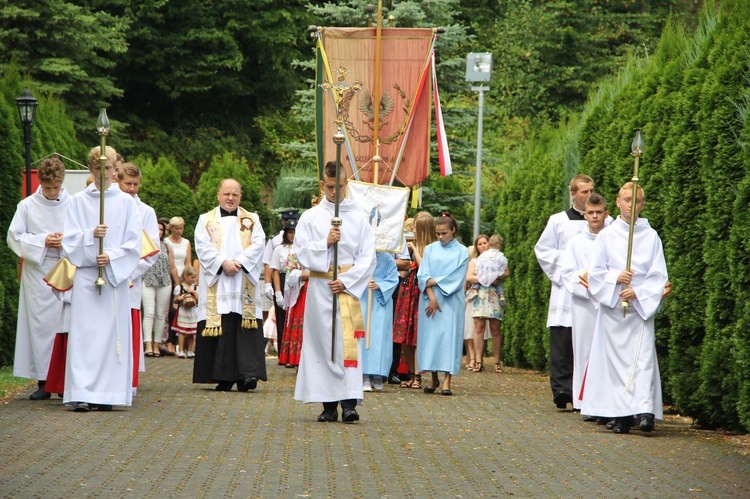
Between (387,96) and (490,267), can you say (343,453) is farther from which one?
(490,267)

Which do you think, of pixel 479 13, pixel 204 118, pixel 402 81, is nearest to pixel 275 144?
pixel 204 118

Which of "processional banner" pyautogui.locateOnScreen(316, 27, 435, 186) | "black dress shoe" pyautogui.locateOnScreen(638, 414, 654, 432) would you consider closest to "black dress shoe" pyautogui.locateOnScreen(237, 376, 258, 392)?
"processional banner" pyautogui.locateOnScreen(316, 27, 435, 186)

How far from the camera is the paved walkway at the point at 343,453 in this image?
25.2 feet

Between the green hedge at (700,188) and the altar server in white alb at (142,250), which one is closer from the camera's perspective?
the green hedge at (700,188)

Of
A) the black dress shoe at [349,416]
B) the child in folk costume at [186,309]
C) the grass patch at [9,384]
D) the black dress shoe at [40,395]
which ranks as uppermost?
the child in folk costume at [186,309]

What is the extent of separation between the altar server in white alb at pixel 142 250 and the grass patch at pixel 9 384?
124cm

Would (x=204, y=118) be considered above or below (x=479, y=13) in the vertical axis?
below

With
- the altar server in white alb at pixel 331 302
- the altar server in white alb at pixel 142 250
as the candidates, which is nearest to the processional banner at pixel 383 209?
the altar server in white alb at pixel 142 250

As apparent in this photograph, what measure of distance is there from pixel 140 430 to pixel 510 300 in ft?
41.2

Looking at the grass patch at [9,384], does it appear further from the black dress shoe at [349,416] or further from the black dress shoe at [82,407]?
the black dress shoe at [349,416]

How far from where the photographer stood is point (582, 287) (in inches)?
481

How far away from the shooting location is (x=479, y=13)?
152 feet

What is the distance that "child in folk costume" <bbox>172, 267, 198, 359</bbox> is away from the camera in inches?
800

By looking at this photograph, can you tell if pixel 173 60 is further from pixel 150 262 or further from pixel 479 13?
pixel 150 262
